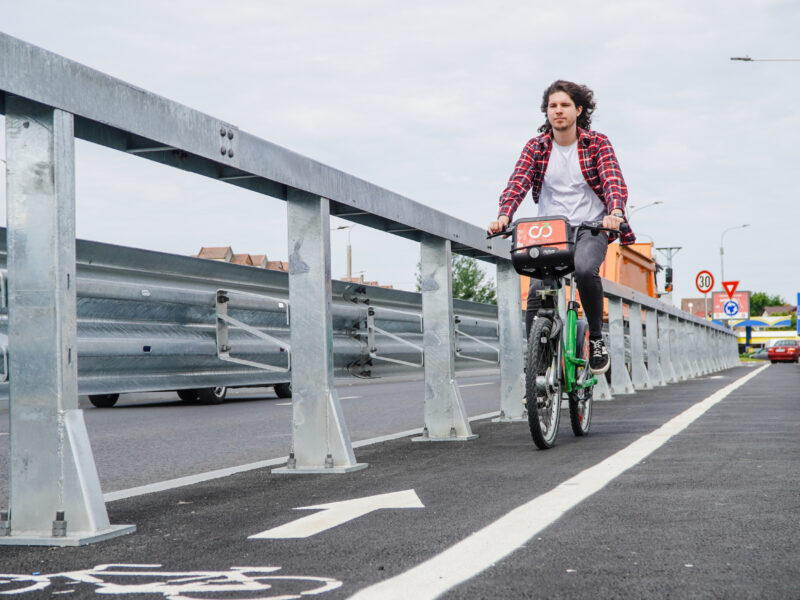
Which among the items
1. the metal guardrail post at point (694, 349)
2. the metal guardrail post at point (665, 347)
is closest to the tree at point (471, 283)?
the metal guardrail post at point (694, 349)

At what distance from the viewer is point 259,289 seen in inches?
448

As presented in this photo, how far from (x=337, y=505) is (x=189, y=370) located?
5399mm

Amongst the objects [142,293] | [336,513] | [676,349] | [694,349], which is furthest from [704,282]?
[336,513]

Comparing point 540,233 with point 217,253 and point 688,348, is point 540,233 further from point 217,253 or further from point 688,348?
point 217,253

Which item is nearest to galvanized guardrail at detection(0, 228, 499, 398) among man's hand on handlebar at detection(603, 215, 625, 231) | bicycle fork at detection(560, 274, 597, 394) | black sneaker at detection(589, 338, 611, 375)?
bicycle fork at detection(560, 274, 597, 394)

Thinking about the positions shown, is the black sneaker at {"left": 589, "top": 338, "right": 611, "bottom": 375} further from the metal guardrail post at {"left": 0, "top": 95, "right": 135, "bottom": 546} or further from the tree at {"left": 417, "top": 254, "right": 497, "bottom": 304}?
the tree at {"left": 417, "top": 254, "right": 497, "bottom": 304}

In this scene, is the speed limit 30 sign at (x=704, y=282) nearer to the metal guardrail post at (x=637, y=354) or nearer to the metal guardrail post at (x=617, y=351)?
the metal guardrail post at (x=637, y=354)

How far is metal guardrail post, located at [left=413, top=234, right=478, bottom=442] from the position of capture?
295 inches

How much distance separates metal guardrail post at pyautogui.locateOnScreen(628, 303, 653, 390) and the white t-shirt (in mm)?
10086

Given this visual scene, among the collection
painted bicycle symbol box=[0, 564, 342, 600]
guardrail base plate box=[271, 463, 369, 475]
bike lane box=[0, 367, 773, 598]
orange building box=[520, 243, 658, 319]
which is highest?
orange building box=[520, 243, 658, 319]

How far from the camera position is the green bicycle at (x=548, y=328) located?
6.35 metres

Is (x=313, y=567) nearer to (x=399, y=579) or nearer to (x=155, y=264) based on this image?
(x=399, y=579)

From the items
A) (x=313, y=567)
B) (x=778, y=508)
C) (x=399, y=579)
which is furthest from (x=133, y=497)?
(x=778, y=508)

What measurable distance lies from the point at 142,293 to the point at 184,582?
18.7 ft
